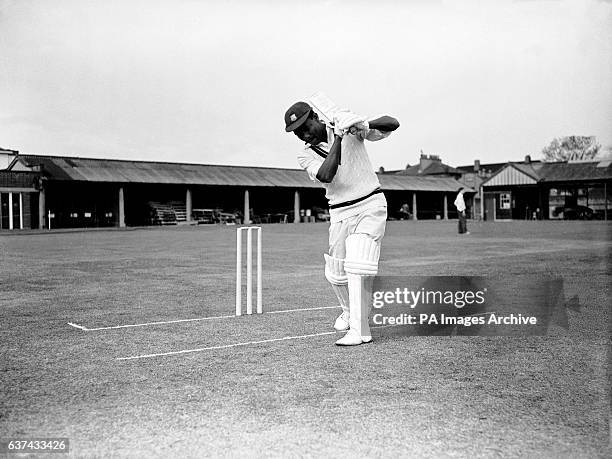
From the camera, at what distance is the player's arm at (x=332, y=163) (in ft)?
19.7

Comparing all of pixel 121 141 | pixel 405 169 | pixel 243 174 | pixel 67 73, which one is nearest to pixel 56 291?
pixel 121 141

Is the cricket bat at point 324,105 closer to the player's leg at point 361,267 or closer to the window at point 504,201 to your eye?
the player's leg at point 361,267

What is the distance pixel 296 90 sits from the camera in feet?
26.5

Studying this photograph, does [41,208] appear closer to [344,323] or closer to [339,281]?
[344,323]

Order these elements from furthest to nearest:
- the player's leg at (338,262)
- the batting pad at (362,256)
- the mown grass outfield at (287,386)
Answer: the player's leg at (338,262) → the batting pad at (362,256) → the mown grass outfield at (287,386)

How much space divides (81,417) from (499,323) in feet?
15.6

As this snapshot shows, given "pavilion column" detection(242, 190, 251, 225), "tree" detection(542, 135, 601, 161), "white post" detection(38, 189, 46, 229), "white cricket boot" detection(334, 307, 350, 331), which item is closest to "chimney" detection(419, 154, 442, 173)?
"tree" detection(542, 135, 601, 161)

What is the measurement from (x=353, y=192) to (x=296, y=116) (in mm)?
904

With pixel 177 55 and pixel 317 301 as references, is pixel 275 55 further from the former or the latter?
pixel 317 301

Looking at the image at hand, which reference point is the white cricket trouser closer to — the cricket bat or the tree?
the cricket bat

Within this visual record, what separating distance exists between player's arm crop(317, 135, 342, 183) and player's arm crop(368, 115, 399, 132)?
0.35 meters

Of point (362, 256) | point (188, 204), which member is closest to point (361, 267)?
point (362, 256)

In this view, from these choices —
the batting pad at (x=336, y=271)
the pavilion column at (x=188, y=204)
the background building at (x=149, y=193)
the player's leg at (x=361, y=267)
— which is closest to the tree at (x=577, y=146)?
the player's leg at (x=361, y=267)

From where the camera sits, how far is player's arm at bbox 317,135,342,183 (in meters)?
6.01
